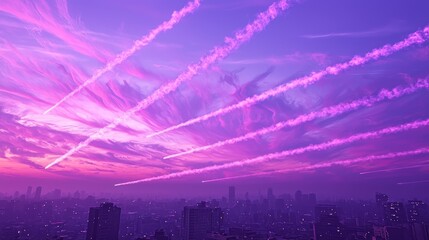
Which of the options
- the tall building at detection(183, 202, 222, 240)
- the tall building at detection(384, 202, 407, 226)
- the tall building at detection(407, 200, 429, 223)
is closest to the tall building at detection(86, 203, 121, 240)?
the tall building at detection(183, 202, 222, 240)

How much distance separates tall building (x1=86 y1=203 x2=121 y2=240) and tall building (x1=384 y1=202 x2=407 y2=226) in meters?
162

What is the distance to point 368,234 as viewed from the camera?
431ft

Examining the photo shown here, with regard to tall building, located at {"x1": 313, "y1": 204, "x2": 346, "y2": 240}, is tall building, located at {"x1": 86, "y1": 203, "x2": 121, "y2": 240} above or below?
above

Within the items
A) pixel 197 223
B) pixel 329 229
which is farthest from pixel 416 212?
pixel 197 223

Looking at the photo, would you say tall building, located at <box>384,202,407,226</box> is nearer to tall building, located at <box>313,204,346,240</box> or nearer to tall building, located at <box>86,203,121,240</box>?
tall building, located at <box>313,204,346,240</box>

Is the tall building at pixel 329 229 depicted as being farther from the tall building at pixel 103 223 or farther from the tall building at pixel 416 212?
the tall building at pixel 103 223

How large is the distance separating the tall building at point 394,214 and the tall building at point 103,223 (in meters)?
162

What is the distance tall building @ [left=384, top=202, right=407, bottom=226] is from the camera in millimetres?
170613

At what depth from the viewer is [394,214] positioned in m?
173

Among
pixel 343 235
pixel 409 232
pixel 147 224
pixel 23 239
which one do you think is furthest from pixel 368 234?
pixel 23 239

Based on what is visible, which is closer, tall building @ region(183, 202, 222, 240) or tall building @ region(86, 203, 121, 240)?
tall building @ region(86, 203, 121, 240)

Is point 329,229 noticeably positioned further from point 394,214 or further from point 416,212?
point 416,212

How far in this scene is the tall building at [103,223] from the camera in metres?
114

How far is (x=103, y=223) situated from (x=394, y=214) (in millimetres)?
172352
